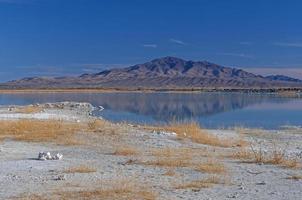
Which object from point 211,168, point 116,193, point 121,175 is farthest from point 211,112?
point 116,193

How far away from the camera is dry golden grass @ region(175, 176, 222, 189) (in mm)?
11477

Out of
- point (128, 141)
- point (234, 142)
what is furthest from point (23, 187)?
point (234, 142)

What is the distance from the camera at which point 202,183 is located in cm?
1184

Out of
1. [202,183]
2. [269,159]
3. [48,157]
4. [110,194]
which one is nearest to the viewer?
[110,194]

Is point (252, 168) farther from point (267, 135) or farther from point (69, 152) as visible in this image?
point (267, 135)

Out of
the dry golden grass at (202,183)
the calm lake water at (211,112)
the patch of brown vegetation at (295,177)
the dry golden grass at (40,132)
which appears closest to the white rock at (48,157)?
the dry golden grass at (40,132)

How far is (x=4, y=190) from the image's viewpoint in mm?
10898

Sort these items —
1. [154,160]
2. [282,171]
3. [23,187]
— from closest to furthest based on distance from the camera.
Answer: [23,187] → [282,171] → [154,160]

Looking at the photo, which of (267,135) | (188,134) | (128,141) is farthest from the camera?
(267,135)

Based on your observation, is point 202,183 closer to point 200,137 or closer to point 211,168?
point 211,168

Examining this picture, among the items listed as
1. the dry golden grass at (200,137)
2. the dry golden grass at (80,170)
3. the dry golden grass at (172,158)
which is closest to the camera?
the dry golden grass at (80,170)

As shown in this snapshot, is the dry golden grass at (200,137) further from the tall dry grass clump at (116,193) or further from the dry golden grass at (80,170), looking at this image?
the tall dry grass clump at (116,193)

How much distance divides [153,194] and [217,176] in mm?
2710

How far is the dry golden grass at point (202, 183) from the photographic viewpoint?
1148 cm
